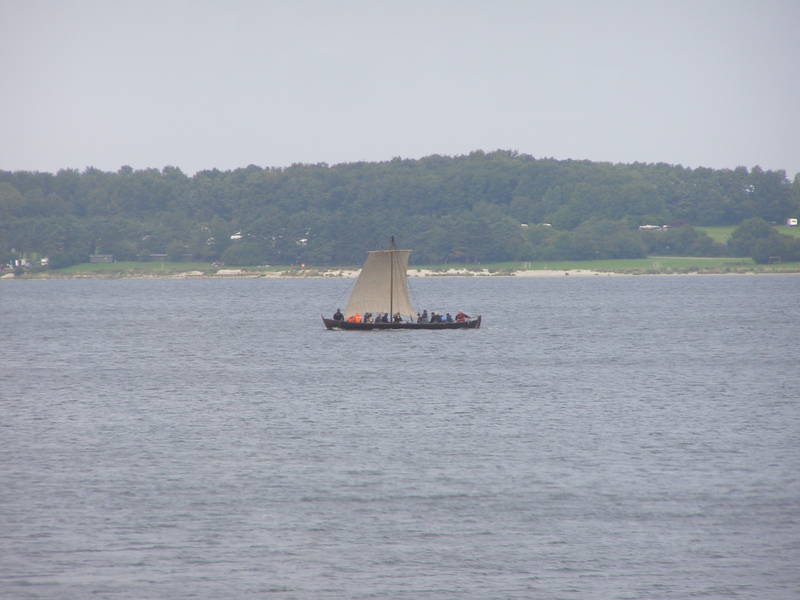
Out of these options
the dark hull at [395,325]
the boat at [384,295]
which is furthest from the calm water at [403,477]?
the dark hull at [395,325]

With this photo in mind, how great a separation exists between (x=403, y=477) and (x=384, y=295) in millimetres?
58360

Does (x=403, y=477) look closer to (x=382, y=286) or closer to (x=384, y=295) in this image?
(x=382, y=286)

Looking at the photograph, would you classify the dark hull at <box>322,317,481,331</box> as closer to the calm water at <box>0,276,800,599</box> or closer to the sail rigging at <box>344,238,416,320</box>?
the sail rigging at <box>344,238,416,320</box>

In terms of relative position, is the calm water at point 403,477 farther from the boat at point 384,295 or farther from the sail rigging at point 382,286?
the boat at point 384,295

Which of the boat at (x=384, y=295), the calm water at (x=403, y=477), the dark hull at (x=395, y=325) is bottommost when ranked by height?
the calm water at (x=403, y=477)

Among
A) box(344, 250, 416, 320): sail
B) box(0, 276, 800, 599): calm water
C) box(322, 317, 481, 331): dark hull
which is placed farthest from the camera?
box(322, 317, 481, 331): dark hull

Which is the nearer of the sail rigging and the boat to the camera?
the sail rigging

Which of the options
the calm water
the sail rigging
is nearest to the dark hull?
the sail rigging

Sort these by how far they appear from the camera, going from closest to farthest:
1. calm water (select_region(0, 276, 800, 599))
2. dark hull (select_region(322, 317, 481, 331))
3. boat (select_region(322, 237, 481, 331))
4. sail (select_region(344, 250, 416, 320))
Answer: calm water (select_region(0, 276, 800, 599)), sail (select_region(344, 250, 416, 320)), boat (select_region(322, 237, 481, 331)), dark hull (select_region(322, 317, 481, 331))

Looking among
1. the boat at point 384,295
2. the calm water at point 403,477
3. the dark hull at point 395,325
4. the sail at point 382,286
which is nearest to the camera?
the calm water at point 403,477

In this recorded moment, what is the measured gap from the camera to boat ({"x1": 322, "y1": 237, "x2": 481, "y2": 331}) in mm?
90875

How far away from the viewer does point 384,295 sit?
311 feet

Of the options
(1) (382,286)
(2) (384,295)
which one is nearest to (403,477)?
(1) (382,286)

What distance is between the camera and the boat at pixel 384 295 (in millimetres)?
90875
